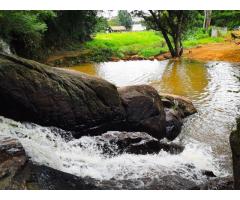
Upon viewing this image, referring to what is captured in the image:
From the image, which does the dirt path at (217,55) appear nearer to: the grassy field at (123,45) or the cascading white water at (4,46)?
the grassy field at (123,45)

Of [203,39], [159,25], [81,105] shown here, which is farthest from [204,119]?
[203,39]

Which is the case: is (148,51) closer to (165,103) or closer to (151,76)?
(151,76)

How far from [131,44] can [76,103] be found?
88.4 ft

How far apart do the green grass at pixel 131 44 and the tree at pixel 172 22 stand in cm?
198

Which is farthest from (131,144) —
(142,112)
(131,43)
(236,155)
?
(131,43)

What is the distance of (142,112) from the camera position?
8.47 metres

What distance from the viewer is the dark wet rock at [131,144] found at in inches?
282

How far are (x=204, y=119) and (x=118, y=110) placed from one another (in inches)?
111

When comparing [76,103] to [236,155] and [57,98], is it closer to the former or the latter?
[57,98]

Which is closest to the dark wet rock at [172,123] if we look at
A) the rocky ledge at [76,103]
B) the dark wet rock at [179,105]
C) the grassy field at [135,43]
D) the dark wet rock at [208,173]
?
the rocky ledge at [76,103]

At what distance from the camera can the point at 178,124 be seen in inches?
359

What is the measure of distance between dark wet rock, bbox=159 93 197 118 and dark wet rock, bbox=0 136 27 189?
5.56 meters

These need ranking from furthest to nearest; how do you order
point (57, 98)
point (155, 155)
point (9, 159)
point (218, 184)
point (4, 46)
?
1. point (4, 46)
2. point (155, 155)
3. point (57, 98)
4. point (218, 184)
5. point (9, 159)

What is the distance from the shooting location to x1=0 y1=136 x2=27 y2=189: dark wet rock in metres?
4.45
